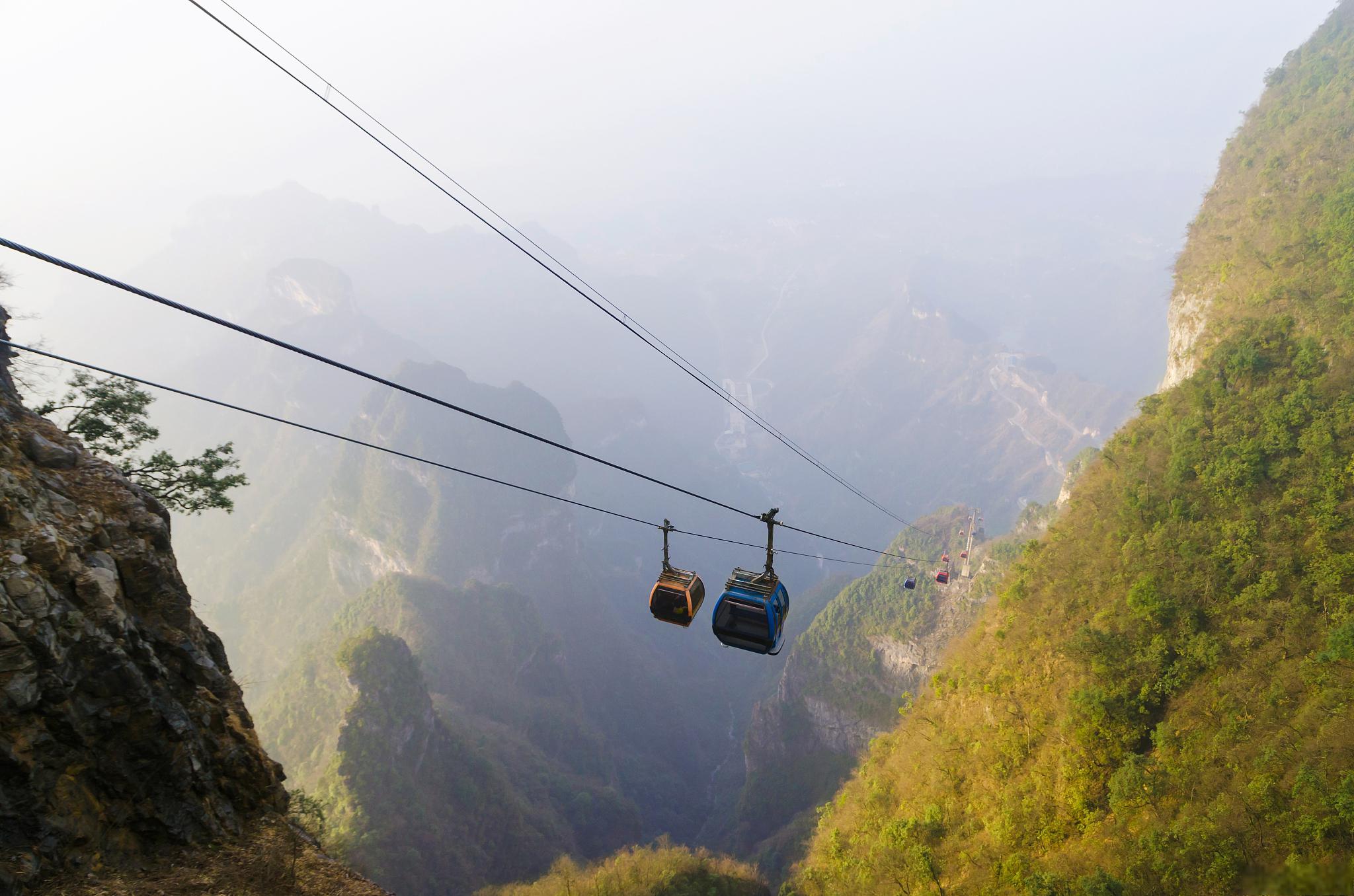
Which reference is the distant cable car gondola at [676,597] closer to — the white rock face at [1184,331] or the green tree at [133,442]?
the green tree at [133,442]

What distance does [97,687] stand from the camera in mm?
8398

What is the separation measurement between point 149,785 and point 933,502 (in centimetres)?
19608

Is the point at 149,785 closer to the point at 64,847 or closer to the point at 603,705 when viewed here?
the point at 64,847

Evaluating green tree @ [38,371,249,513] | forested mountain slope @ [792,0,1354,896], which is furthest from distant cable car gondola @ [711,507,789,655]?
green tree @ [38,371,249,513]

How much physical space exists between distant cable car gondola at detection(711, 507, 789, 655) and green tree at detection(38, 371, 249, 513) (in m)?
13.9

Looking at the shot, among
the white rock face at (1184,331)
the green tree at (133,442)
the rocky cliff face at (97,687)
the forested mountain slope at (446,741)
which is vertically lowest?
the forested mountain slope at (446,741)

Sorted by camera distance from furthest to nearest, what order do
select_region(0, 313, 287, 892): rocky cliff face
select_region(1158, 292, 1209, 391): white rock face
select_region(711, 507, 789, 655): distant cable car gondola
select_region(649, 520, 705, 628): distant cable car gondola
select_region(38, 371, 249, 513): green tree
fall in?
select_region(1158, 292, 1209, 391): white rock face → select_region(38, 371, 249, 513): green tree → select_region(649, 520, 705, 628): distant cable car gondola → select_region(711, 507, 789, 655): distant cable car gondola → select_region(0, 313, 287, 892): rocky cliff face

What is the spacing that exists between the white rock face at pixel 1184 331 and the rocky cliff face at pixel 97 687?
35.0 m

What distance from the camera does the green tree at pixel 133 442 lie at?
615 inches

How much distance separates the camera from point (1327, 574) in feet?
48.2

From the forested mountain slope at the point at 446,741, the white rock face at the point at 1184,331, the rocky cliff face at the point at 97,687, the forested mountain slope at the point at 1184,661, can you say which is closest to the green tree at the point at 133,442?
the rocky cliff face at the point at 97,687

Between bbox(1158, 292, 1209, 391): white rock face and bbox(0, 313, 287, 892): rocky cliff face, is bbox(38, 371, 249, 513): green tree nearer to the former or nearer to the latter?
bbox(0, 313, 287, 892): rocky cliff face

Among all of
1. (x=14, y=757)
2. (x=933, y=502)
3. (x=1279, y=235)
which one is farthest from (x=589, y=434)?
(x=14, y=757)

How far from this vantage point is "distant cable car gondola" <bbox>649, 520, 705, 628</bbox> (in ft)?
40.4
